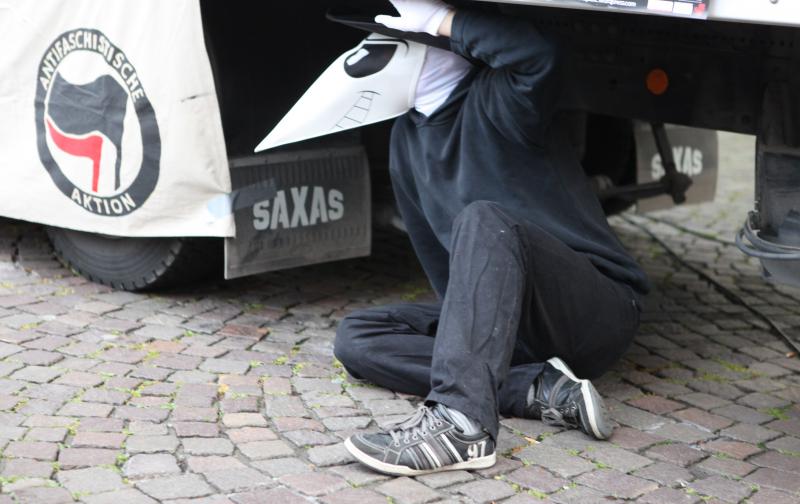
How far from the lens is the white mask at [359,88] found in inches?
119

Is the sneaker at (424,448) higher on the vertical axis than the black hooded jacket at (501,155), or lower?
lower

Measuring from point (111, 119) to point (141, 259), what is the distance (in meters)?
0.55

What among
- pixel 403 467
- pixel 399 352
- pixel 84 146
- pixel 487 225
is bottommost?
pixel 403 467

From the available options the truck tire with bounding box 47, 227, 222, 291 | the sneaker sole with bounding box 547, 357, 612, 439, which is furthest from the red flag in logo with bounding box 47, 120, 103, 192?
the sneaker sole with bounding box 547, 357, 612, 439

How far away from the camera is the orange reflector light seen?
3385mm

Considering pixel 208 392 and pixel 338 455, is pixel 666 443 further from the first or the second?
pixel 208 392

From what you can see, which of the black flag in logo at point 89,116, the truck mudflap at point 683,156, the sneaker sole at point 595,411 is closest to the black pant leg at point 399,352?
the sneaker sole at point 595,411

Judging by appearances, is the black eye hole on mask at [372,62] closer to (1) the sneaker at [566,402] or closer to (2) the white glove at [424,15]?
(2) the white glove at [424,15]

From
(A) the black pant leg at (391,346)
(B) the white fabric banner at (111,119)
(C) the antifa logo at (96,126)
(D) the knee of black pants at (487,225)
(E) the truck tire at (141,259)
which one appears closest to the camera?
(D) the knee of black pants at (487,225)

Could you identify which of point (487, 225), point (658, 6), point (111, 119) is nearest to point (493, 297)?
point (487, 225)

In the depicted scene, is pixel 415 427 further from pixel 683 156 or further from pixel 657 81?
pixel 683 156

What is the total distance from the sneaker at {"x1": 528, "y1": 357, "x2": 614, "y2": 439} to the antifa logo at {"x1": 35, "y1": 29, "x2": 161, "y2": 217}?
1.45 metres

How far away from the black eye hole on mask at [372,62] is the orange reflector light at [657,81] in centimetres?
86

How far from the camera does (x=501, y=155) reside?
9.82 ft
